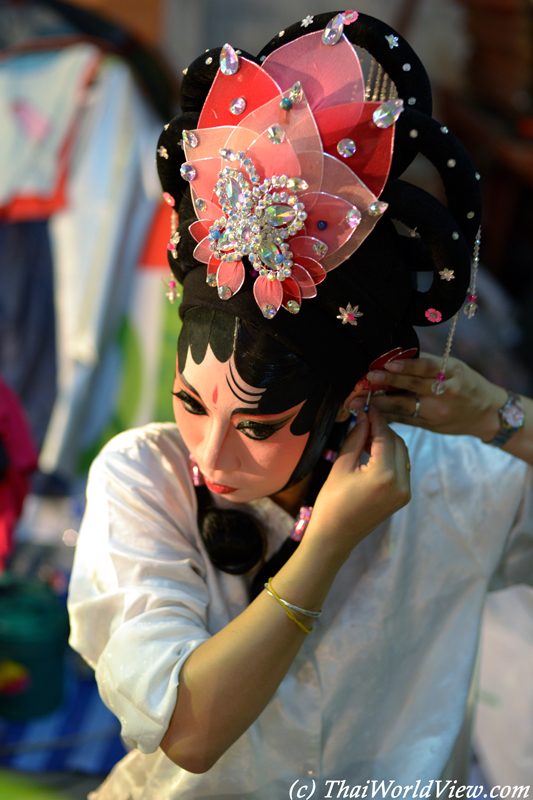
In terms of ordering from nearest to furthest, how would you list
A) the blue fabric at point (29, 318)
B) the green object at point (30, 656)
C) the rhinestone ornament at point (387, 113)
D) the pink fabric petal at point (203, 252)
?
the rhinestone ornament at point (387, 113) < the pink fabric petal at point (203, 252) < the green object at point (30, 656) < the blue fabric at point (29, 318)

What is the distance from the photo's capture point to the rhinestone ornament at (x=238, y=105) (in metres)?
0.69

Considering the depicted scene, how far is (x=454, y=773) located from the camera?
1.04 meters

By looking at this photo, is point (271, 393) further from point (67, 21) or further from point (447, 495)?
point (67, 21)

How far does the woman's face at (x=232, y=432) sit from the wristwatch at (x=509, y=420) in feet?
1.15

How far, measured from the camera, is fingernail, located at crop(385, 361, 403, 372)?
79 cm

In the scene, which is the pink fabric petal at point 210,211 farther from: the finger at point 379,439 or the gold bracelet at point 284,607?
the gold bracelet at point 284,607

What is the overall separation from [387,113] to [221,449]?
1.37 feet

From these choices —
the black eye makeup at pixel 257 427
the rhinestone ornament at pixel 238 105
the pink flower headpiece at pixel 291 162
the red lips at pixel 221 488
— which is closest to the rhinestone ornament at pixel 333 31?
the pink flower headpiece at pixel 291 162

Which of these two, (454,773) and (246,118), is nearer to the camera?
(246,118)

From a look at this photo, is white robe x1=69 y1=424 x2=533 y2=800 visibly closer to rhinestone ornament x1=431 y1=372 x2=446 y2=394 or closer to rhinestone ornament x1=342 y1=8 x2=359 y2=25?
rhinestone ornament x1=431 y1=372 x2=446 y2=394

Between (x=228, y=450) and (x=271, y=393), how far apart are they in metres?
0.09

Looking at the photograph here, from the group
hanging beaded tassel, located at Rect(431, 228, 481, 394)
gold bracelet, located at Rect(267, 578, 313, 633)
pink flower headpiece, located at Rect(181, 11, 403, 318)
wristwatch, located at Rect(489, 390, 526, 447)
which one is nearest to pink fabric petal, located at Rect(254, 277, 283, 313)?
pink flower headpiece, located at Rect(181, 11, 403, 318)

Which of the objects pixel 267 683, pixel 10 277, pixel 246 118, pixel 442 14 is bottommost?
pixel 10 277

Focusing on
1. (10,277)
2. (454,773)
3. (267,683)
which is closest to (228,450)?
(267,683)
